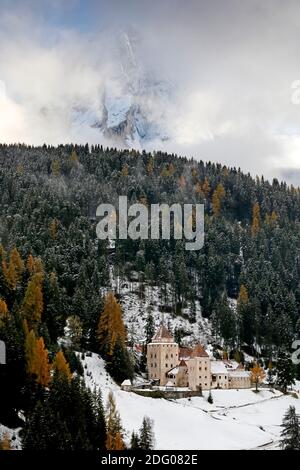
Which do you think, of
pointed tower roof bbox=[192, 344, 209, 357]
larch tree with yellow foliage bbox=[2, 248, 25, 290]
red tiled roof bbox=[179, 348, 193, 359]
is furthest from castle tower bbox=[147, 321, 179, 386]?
larch tree with yellow foliage bbox=[2, 248, 25, 290]

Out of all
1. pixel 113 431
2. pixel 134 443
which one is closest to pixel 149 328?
pixel 113 431

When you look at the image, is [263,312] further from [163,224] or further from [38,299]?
[38,299]

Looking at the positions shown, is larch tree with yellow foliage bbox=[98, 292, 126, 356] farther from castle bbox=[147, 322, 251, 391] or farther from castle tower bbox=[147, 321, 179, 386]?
castle bbox=[147, 322, 251, 391]

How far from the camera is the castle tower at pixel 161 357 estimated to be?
116 m

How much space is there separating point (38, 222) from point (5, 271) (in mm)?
44769

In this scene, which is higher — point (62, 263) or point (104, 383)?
point (62, 263)

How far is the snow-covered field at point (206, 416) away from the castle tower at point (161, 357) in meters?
10.3

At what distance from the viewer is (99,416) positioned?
76500 mm

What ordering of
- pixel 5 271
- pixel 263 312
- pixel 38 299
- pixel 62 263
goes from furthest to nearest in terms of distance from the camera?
1. pixel 263 312
2. pixel 62 263
3. pixel 5 271
4. pixel 38 299

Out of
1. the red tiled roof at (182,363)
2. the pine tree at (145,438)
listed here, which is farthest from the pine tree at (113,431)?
the red tiled roof at (182,363)

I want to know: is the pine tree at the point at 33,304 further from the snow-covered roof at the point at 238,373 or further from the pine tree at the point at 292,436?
the pine tree at the point at 292,436

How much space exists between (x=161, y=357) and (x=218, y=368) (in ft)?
32.0
